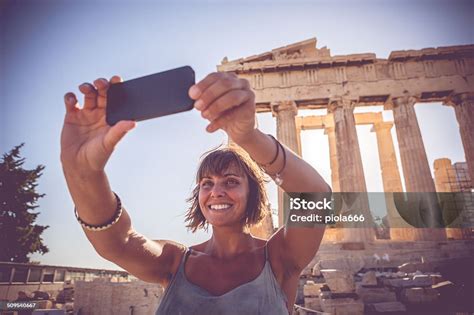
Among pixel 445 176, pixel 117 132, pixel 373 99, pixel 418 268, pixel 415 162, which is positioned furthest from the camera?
pixel 445 176

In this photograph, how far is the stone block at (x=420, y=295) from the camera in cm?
752

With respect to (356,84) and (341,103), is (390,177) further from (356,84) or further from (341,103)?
(356,84)

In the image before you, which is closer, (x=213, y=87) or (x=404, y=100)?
(x=213, y=87)

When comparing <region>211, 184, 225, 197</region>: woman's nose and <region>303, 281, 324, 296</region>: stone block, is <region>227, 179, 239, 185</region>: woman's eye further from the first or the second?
<region>303, 281, 324, 296</region>: stone block

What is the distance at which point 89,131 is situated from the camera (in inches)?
52.9

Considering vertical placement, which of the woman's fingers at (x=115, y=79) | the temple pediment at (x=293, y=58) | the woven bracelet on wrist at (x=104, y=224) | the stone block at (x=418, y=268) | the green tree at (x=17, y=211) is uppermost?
the temple pediment at (x=293, y=58)

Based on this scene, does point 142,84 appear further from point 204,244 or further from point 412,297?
point 412,297

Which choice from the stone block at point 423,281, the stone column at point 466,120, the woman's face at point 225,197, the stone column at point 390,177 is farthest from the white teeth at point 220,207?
the stone column at point 466,120

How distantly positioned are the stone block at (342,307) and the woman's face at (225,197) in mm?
6280

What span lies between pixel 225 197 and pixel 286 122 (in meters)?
16.6

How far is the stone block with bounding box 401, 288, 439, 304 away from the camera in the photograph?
24.7 ft

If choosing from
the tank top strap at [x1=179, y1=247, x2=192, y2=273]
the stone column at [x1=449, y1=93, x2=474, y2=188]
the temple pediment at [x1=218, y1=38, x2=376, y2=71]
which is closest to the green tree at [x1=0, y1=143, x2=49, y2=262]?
the temple pediment at [x1=218, y1=38, x2=376, y2=71]

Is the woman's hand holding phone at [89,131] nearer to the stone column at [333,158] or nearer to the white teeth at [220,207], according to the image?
the white teeth at [220,207]

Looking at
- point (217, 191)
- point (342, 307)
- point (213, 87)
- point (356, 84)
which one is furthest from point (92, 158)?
point (356, 84)
